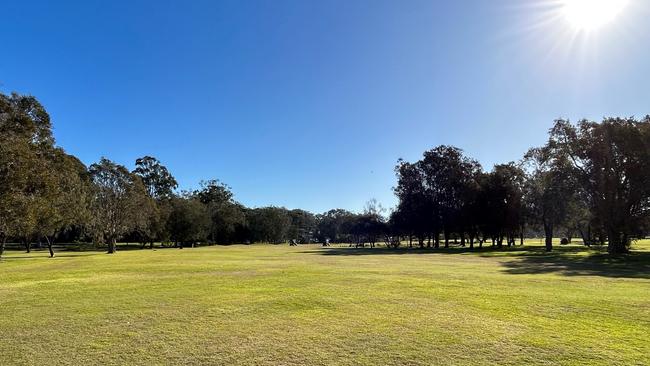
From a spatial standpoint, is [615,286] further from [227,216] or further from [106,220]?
[227,216]

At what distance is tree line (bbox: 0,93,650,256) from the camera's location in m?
38.0

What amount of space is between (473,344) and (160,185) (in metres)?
108

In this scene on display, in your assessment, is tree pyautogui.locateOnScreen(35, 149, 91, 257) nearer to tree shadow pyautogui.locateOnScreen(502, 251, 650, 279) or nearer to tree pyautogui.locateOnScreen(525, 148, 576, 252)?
tree shadow pyautogui.locateOnScreen(502, 251, 650, 279)

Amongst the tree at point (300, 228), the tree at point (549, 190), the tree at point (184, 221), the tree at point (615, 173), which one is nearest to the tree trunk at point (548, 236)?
the tree at point (549, 190)

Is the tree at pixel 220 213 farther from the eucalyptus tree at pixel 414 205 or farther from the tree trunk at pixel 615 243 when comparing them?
the tree trunk at pixel 615 243

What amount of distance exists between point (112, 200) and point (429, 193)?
48762mm

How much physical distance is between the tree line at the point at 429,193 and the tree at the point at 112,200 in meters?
0.14

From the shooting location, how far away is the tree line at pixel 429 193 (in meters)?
38.0

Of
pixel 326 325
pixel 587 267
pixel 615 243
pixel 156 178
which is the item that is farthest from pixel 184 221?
pixel 326 325

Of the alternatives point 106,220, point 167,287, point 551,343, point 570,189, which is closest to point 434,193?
point 570,189

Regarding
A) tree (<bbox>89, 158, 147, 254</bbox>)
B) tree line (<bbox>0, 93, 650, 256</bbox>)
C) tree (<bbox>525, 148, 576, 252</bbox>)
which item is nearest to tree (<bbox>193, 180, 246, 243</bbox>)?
tree line (<bbox>0, 93, 650, 256</bbox>)

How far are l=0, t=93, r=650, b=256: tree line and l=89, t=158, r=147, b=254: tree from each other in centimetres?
14

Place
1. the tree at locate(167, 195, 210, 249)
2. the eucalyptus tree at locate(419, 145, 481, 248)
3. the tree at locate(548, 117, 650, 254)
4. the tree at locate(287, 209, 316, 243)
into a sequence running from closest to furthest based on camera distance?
the tree at locate(548, 117, 650, 254), the eucalyptus tree at locate(419, 145, 481, 248), the tree at locate(167, 195, 210, 249), the tree at locate(287, 209, 316, 243)

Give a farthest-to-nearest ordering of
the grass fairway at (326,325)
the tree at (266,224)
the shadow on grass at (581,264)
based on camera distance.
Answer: the tree at (266,224) < the shadow on grass at (581,264) < the grass fairway at (326,325)
